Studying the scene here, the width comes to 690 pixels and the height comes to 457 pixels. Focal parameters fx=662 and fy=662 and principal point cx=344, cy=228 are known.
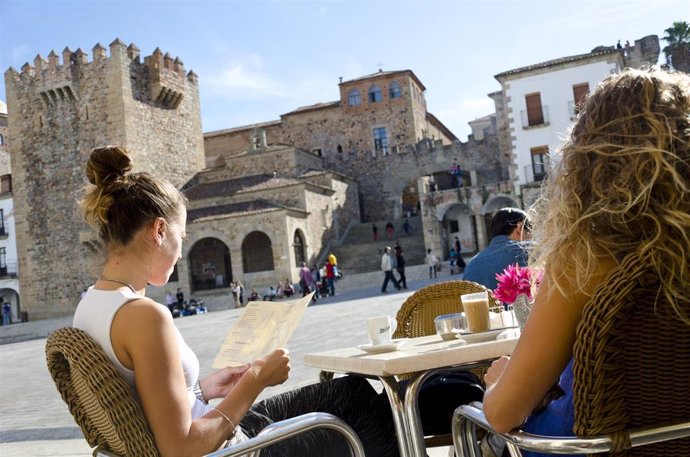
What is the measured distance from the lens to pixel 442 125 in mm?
48375

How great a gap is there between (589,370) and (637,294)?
0.17 metres

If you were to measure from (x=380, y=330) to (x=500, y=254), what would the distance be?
1474 millimetres

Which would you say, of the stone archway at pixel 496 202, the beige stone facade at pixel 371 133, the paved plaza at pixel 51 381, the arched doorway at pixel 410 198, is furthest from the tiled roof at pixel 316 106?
the paved plaza at pixel 51 381

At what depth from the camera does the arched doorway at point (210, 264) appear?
102 ft

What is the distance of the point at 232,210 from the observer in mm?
29031

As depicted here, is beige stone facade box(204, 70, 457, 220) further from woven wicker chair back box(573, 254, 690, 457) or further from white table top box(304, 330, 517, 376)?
woven wicker chair back box(573, 254, 690, 457)

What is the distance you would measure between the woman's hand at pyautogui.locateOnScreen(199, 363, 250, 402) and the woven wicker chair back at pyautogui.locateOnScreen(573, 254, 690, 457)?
4.35ft

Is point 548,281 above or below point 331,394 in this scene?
above

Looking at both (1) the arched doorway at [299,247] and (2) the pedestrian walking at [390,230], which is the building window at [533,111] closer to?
(2) the pedestrian walking at [390,230]

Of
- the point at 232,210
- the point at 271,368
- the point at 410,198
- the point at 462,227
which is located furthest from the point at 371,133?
the point at 271,368

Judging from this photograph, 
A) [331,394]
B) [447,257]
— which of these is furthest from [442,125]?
[331,394]

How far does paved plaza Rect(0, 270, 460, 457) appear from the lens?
5.04m

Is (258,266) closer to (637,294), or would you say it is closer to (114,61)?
(114,61)

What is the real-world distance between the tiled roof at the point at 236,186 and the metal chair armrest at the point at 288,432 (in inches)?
1114
